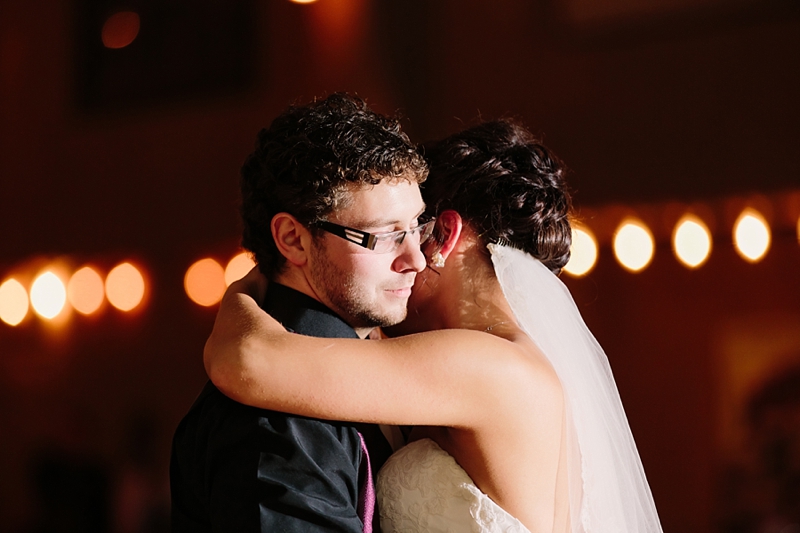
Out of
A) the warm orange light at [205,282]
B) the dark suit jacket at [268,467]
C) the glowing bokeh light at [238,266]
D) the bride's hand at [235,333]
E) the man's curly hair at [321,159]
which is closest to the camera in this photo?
the dark suit jacket at [268,467]

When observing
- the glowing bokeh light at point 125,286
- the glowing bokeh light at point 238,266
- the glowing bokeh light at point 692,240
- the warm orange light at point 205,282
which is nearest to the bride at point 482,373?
the glowing bokeh light at point 692,240

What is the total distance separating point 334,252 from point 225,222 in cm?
435

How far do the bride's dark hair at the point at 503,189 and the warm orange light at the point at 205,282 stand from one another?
13.2 ft

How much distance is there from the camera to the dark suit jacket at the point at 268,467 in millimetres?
1353

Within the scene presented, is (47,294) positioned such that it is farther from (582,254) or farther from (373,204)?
(373,204)

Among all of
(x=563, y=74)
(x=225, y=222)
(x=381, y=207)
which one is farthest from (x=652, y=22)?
(x=381, y=207)

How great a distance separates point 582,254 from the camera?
208 inches

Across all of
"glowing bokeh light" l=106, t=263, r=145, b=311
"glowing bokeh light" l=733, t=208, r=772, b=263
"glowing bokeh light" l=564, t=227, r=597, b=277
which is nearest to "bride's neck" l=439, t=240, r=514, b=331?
"glowing bokeh light" l=564, t=227, r=597, b=277

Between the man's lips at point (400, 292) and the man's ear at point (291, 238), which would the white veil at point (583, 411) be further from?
the man's ear at point (291, 238)

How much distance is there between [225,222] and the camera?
230 inches

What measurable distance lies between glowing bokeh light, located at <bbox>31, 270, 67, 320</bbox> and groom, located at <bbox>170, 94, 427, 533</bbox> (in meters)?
4.84

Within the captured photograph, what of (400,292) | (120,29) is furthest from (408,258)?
(120,29)

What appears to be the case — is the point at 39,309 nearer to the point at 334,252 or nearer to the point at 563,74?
the point at 563,74

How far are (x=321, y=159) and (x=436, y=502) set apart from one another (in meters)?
0.76
